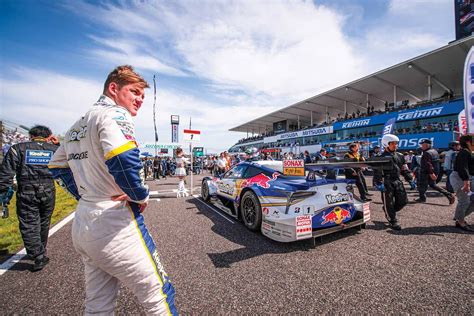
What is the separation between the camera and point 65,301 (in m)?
1.79

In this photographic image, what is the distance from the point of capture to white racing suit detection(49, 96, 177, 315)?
1.04m

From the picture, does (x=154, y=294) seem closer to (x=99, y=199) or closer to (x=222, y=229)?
(x=99, y=199)

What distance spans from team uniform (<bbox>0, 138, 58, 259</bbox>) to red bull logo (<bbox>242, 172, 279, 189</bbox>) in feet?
8.97

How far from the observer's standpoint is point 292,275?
211cm

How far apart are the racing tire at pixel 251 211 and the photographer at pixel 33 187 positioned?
267 cm

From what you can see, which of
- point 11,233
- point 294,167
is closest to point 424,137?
point 294,167

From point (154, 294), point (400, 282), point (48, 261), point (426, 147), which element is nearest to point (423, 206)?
point (426, 147)

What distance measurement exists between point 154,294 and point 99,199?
588 mm

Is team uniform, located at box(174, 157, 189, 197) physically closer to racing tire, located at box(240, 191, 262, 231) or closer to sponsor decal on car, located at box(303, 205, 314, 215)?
racing tire, located at box(240, 191, 262, 231)

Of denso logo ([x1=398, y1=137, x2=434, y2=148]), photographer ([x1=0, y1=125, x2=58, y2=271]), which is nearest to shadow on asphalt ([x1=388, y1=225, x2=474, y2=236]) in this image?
photographer ([x1=0, y1=125, x2=58, y2=271])

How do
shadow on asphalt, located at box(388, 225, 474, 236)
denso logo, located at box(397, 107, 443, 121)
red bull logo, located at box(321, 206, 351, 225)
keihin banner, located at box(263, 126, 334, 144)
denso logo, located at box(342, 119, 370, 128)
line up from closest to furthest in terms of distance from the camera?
red bull logo, located at box(321, 206, 351, 225), shadow on asphalt, located at box(388, 225, 474, 236), denso logo, located at box(397, 107, 443, 121), denso logo, located at box(342, 119, 370, 128), keihin banner, located at box(263, 126, 334, 144)

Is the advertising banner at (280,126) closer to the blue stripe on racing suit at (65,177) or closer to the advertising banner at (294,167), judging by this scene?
the advertising banner at (294,167)

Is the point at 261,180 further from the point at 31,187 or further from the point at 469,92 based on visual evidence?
the point at 469,92

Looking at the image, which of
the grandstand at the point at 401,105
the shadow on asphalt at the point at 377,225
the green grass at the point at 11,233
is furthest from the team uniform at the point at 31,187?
the grandstand at the point at 401,105
